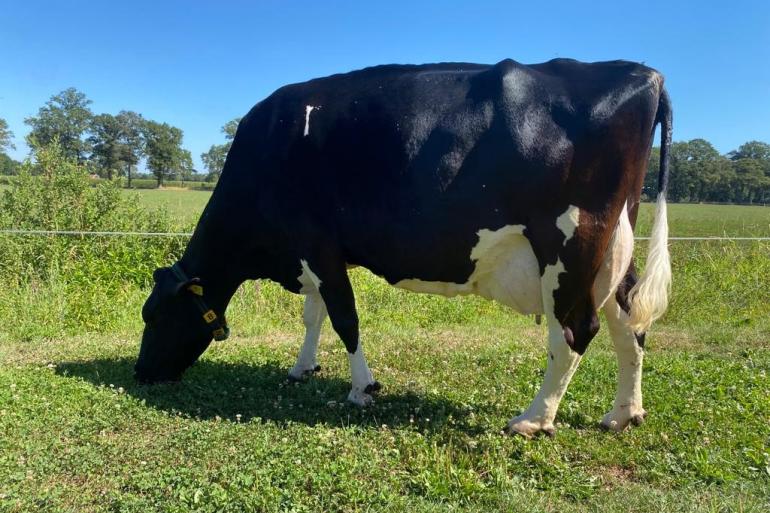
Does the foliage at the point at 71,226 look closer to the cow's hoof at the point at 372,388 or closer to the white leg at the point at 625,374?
the cow's hoof at the point at 372,388

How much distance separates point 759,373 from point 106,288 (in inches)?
352

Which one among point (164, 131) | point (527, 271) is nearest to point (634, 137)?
point (527, 271)

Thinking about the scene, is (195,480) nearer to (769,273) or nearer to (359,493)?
(359,493)

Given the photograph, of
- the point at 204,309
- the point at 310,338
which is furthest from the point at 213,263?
the point at 310,338

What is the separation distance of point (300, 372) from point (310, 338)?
0.37 meters

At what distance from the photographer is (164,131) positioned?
108 meters

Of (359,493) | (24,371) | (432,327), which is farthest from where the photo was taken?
(432,327)

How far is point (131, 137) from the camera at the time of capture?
103 metres

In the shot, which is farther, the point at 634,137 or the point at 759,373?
the point at 759,373

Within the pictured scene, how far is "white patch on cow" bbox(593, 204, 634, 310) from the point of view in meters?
4.14

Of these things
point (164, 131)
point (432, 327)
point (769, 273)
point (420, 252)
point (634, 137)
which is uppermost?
point (164, 131)

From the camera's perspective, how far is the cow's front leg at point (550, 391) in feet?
13.7

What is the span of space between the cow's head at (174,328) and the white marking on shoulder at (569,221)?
3.41 m

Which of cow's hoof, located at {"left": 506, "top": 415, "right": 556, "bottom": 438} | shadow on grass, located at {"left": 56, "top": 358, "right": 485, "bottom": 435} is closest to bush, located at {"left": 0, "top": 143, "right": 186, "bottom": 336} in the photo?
shadow on grass, located at {"left": 56, "top": 358, "right": 485, "bottom": 435}
